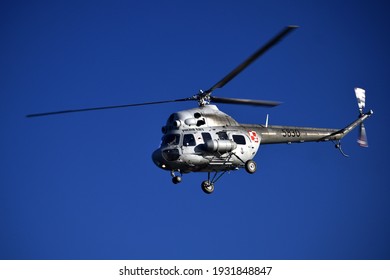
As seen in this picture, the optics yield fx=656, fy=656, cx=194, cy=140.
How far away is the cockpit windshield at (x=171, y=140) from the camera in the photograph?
3033 centimetres

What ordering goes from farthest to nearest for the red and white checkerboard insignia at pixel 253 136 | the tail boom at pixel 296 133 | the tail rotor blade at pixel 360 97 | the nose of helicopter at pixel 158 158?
1. the tail rotor blade at pixel 360 97
2. the tail boom at pixel 296 133
3. the red and white checkerboard insignia at pixel 253 136
4. the nose of helicopter at pixel 158 158

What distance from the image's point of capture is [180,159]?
97.9ft

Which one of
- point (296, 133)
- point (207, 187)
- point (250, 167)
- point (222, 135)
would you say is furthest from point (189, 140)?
point (296, 133)

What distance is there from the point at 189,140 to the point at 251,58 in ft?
17.2

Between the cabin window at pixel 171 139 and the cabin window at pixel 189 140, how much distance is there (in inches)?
12.7

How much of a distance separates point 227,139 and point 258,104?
2.28 meters

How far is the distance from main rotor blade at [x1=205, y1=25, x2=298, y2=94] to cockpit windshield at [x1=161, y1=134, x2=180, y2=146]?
287 cm

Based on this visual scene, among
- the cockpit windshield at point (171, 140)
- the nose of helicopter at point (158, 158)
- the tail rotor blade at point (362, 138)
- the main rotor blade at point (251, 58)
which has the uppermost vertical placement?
the tail rotor blade at point (362, 138)

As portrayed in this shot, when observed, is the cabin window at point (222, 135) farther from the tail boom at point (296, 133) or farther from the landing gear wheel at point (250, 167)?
the tail boom at point (296, 133)

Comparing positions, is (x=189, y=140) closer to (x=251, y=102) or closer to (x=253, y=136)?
(x=251, y=102)

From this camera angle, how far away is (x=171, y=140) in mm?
30484

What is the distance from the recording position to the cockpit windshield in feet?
99.5

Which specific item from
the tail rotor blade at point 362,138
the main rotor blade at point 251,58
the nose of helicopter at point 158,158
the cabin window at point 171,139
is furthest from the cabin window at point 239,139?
the tail rotor blade at point 362,138
